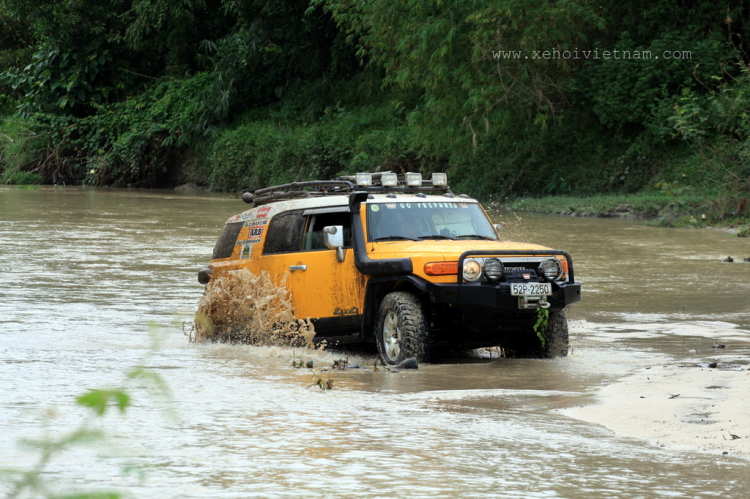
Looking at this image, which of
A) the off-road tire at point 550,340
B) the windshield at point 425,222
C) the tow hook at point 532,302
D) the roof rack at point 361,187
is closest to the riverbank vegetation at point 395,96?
the roof rack at point 361,187

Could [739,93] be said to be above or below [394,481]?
above

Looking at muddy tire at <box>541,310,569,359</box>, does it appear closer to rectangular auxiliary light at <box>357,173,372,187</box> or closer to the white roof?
the white roof

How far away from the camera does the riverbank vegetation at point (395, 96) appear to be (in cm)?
2956

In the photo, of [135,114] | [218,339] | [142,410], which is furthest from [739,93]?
[135,114]

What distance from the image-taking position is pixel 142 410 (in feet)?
23.2

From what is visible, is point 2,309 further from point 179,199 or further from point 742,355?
point 179,199


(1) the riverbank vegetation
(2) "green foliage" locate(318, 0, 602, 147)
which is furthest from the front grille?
(2) "green foliage" locate(318, 0, 602, 147)

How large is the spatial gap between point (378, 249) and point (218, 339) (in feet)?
7.80

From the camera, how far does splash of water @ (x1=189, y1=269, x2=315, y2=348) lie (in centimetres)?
1005

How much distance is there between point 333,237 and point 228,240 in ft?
6.72

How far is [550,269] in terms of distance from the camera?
9.10 m

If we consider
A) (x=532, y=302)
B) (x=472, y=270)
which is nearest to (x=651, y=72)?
(x=532, y=302)

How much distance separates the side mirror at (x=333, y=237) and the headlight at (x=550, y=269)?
170cm

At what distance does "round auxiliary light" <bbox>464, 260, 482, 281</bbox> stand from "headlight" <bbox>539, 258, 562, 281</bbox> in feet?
1.93
